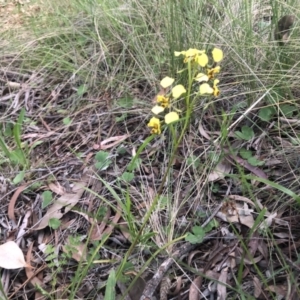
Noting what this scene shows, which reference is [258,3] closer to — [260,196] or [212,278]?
[260,196]

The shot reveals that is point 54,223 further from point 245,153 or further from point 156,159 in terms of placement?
point 245,153

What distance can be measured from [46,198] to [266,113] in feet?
2.44

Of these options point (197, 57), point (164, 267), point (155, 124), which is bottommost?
point (164, 267)

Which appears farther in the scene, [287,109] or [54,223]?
[287,109]

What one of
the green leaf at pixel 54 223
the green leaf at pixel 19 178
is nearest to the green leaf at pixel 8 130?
the green leaf at pixel 19 178

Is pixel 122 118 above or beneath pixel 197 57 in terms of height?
beneath

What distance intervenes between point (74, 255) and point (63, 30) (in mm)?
1252

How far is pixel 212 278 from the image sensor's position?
1.14 meters

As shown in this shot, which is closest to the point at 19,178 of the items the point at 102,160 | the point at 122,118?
the point at 102,160

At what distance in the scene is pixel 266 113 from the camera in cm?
146

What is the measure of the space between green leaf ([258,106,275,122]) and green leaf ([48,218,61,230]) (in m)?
0.71

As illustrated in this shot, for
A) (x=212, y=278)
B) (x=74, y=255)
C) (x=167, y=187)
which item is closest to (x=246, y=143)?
(x=167, y=187)

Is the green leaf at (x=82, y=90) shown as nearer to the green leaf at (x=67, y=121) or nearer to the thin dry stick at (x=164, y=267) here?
the green leaf at (x=67, y=121)

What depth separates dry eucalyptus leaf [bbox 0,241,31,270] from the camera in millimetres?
1233
